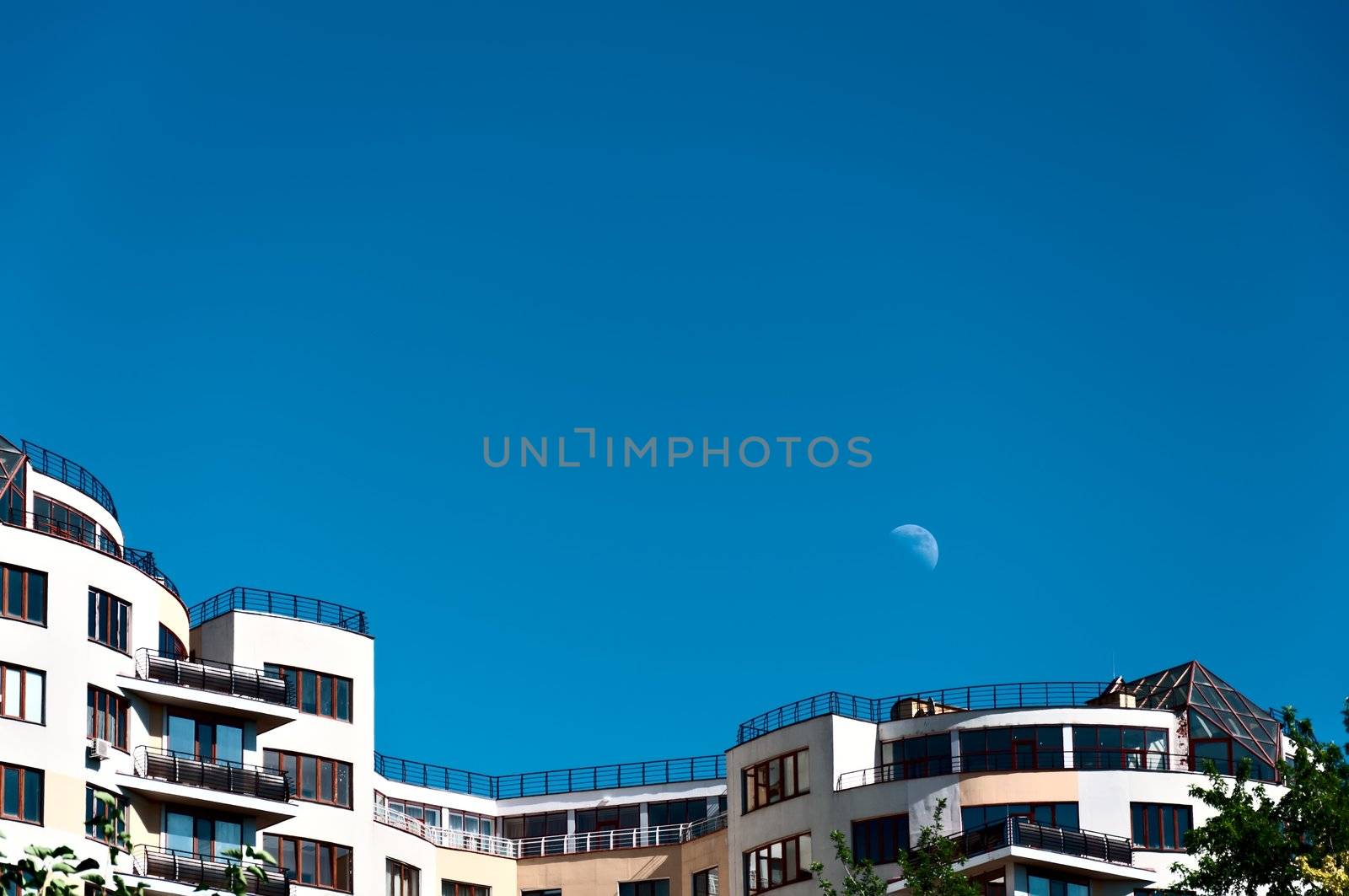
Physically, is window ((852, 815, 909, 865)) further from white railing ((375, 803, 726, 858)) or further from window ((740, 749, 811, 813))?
white railing ((375, 803, 726, 858))

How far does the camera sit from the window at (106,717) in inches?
2763

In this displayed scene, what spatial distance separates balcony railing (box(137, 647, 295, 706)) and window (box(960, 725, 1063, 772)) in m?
26.2

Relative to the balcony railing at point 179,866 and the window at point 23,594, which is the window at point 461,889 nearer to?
the balcony railing at point 179,866

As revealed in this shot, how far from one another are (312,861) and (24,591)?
15.6 meters

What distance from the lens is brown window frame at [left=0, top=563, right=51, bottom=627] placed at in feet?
224

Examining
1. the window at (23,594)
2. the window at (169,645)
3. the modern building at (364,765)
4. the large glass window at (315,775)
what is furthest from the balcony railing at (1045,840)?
the window at (23,594)

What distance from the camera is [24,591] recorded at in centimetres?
6881

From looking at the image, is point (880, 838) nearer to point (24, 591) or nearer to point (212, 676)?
point (212, 676)

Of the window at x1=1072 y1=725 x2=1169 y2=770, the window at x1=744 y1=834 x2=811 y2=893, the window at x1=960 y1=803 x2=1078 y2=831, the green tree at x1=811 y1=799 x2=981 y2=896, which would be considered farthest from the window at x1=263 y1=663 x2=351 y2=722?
the window at x1=1072 y1=725 x2=1169 y2=770

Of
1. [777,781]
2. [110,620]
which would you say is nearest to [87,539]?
[110,620]

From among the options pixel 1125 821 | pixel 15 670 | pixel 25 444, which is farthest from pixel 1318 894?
pixel 25 444

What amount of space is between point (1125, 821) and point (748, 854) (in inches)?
608

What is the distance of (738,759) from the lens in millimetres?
90750

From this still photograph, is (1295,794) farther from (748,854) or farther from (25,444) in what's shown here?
(25,444)
